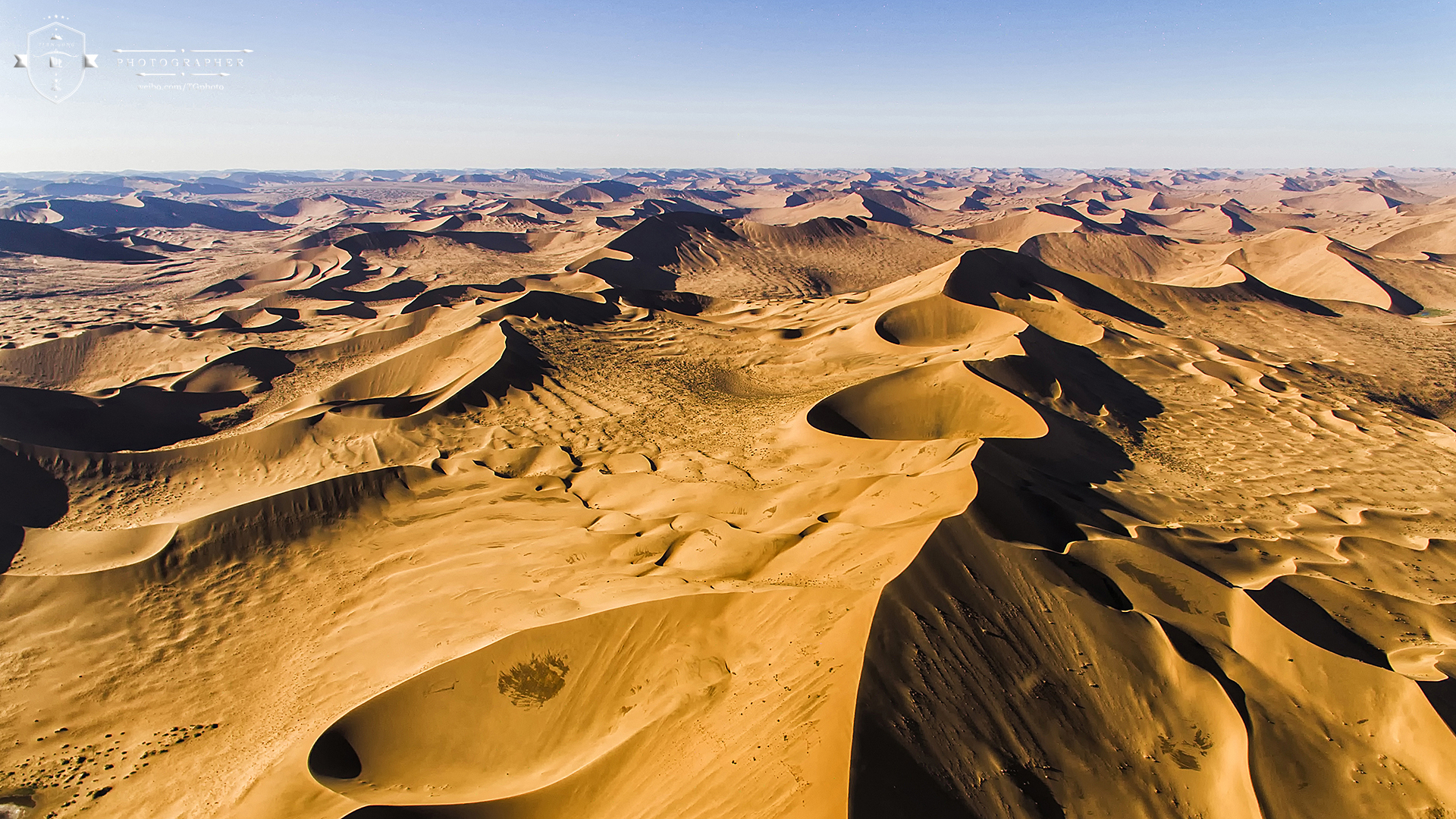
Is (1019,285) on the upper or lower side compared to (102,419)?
upper

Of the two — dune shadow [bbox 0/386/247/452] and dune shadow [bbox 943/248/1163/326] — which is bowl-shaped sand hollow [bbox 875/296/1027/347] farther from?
dune shadow [bbox 0/386/247/452]

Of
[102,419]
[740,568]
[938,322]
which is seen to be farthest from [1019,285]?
[102,419]

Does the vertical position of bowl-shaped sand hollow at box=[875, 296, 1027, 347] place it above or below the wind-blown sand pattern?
above

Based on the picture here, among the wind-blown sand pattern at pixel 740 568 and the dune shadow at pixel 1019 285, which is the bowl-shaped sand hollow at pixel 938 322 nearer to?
the wind-blown sand pattern at pixel 740 568

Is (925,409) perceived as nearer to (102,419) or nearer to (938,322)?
(938,322)

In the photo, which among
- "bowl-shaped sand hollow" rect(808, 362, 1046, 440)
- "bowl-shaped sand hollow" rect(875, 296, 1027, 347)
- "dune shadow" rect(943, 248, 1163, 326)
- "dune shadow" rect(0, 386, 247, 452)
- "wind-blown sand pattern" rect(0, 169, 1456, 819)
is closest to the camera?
"wind-blown sand pattern" rect(0, 169, 1456, 819)

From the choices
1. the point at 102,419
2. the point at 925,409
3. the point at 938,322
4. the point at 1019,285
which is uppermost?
the point at 1019,285

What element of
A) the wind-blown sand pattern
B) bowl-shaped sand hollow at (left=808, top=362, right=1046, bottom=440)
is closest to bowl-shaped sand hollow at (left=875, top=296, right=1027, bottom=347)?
the wind-blown sand pattern

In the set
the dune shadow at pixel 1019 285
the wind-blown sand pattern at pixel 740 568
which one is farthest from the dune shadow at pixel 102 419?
the dune shadow at pixel 1019 285
